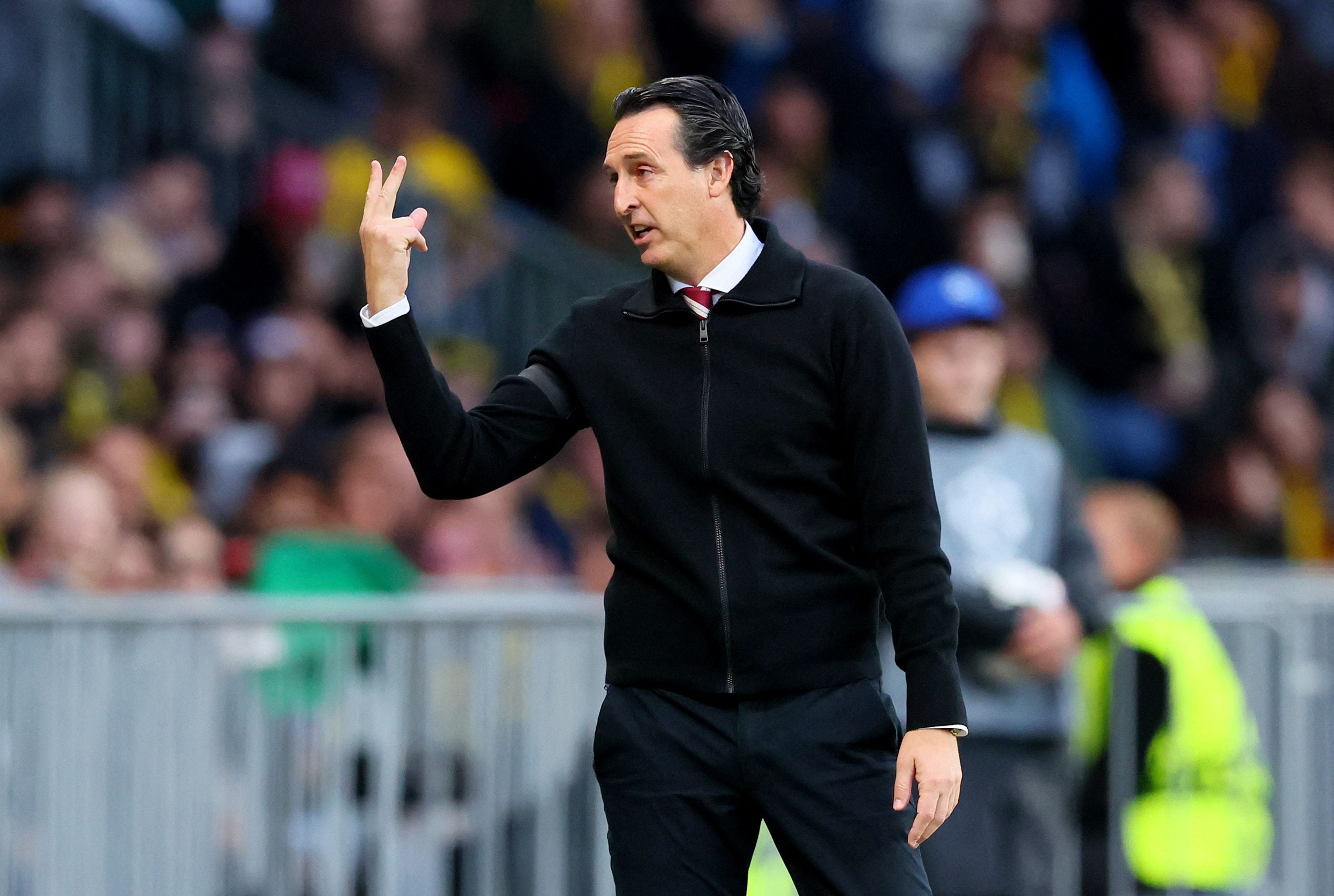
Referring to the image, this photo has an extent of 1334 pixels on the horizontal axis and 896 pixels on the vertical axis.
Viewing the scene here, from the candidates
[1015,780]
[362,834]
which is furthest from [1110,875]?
[362,834]

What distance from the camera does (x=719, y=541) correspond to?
3062mm

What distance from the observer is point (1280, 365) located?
388 inches

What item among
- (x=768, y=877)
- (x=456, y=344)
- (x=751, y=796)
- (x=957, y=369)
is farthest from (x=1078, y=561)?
(x=456, y=344)

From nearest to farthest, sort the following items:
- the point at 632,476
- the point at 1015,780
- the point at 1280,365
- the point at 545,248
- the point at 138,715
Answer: the point at 632,476 → the point at 1015,780 → the point at 138,715 → the point at 545,248 → the point at 1280,365

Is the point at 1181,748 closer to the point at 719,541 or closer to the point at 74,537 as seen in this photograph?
the point at 719,541

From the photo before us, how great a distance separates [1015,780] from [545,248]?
16.5 feet

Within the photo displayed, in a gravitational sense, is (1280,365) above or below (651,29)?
below

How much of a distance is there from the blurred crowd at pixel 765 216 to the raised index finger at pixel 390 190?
4.18 m

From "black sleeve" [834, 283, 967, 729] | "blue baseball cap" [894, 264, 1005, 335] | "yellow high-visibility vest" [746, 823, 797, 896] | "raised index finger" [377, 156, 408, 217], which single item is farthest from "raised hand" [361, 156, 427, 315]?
"yellow high-visibility vest" [746, 823, 797, 896]

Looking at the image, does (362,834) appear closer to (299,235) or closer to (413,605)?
(413,605)

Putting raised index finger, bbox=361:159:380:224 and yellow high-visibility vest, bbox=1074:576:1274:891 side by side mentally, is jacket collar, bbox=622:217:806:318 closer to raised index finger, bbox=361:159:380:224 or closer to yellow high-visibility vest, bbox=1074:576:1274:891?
raised index finger, bbox=361:159:380:224

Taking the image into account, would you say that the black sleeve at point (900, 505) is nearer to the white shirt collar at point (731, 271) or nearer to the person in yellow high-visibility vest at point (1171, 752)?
the white shirt collar at point (731, 271)

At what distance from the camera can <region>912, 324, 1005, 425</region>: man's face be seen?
4.63 meters

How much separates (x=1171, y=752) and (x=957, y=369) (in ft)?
4.92
